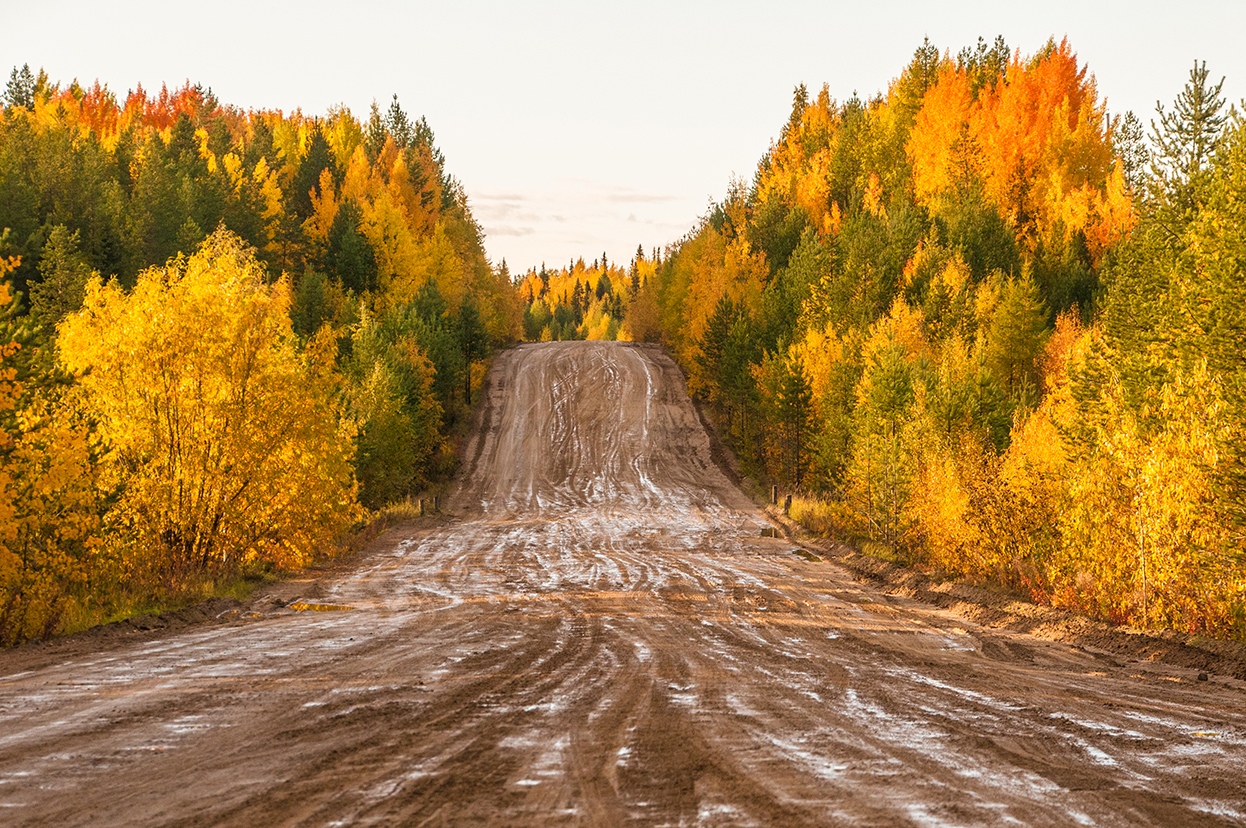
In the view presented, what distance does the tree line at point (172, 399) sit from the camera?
54.0 ft

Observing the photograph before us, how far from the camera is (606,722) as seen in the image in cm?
909

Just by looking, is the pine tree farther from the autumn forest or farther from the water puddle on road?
the water puddle on road

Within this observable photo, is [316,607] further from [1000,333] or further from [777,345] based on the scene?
[1000,333]

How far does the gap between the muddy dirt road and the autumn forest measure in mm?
3752

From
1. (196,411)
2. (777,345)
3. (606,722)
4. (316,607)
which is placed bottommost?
(316,607)

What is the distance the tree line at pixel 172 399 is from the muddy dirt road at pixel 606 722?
12.9 feet

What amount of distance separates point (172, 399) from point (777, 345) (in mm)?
37462

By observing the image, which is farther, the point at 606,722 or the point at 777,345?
the point at 777,345

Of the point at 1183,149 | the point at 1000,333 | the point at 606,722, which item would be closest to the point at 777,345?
the point at 1000,333

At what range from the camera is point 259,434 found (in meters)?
21.9

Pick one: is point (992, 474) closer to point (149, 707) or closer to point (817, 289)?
point (149, 707)

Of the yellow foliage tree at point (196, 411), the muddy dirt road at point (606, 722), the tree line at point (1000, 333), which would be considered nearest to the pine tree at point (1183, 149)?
the tree line at point (1000, 333)

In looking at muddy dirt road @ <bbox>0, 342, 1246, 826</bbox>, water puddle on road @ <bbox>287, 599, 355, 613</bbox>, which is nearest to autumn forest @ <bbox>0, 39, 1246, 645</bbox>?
water puddle on road @ <bbox>287, 599, 355, 613</bbox>

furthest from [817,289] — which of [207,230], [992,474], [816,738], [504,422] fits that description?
[816,738]
